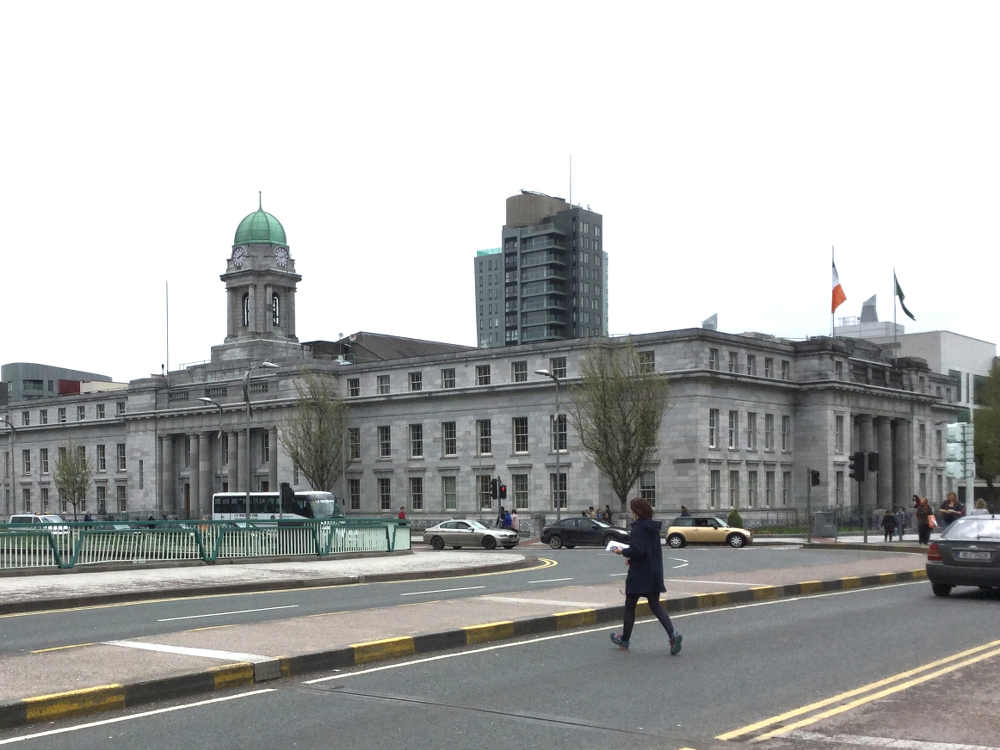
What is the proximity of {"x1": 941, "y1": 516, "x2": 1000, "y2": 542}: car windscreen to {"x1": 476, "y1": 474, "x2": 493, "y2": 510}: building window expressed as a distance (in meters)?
50.9

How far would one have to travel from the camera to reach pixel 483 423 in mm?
70812

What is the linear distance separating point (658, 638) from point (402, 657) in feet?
10.8

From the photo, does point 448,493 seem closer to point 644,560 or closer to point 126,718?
point 644,560

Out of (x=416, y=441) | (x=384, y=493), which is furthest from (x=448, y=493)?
(x=384, y=493)

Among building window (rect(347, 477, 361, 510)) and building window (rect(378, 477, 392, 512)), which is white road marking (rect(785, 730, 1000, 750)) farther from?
building window (rect(347, 477, 361, 510))

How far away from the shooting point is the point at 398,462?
74688mm

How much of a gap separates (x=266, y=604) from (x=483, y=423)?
51.9 m

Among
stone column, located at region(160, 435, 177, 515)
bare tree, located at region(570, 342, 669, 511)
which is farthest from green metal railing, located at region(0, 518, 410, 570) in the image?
stone column, located at region(160, 435, 177, 515)

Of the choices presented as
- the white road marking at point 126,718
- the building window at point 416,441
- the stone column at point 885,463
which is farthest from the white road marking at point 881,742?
the stone column at point 885,463

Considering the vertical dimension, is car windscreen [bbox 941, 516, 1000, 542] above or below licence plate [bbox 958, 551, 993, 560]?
above

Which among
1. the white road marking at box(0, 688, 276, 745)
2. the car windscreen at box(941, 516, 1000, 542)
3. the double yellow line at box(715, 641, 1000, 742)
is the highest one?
the car windscreen at box(941, 516, 1000, 542)

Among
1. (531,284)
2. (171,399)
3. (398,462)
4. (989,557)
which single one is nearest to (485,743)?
(989,557)

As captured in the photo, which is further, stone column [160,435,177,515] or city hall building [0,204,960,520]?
stone column [160,435,177,515]

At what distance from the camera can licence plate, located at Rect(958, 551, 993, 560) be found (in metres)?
18.8
